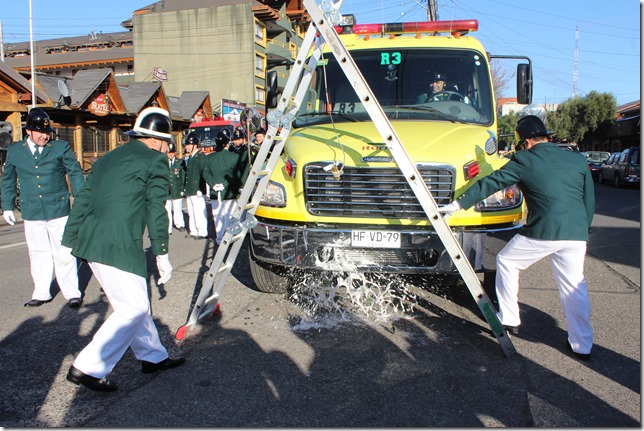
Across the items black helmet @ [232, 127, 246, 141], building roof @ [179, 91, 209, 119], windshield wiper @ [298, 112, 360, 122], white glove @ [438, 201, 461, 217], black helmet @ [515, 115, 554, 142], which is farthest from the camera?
building roof @ [179, 91, 209, 119]

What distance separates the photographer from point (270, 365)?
429 cm

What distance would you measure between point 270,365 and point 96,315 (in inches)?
90.6

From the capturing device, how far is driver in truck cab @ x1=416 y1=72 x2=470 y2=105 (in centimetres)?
629

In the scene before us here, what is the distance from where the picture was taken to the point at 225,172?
9805 mm

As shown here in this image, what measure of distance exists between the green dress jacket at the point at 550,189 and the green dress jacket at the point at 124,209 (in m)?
2.31

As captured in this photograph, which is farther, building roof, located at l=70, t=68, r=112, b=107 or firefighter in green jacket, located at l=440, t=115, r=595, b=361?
building roof, located at l=70, t=68, r=112, b=107

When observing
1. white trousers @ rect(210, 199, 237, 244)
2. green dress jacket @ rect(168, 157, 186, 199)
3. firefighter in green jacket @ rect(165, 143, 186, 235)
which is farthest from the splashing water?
firefighter in green jacket @ rect(165, 143, 186, 235)

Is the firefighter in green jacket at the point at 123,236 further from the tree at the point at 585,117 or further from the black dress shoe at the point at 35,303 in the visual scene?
the tree at the point at 585,117

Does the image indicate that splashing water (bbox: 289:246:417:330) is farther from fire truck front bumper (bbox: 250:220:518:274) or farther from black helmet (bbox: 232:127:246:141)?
black helmet (bbox: 232:127:246:141)

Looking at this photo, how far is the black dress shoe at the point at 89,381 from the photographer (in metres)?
3.78

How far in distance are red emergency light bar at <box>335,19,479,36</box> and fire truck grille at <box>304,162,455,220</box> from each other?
264 centimetres

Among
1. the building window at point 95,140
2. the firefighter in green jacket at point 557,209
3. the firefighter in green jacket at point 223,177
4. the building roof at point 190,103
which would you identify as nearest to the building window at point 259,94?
the building roof at point 190,103

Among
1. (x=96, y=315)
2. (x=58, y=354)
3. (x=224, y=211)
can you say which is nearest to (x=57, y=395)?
(x=58, y=354)

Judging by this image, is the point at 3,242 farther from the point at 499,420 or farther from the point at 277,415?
the point at 499,420
